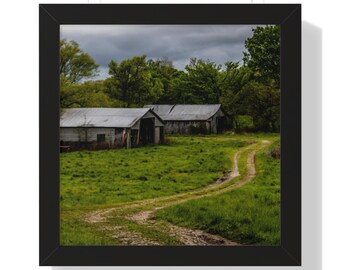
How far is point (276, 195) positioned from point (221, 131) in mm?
686

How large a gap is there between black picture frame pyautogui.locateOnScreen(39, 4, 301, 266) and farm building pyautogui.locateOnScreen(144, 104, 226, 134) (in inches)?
21.2

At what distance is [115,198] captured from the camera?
4.04 m

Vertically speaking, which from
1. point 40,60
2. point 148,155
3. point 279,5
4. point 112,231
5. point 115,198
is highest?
point 279,5

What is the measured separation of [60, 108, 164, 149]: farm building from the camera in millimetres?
4082

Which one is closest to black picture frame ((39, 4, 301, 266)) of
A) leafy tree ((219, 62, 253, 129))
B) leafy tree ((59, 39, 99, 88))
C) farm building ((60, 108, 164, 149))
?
leafy tree ((59, 39, 99, 88))

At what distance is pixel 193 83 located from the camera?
4.10 metres

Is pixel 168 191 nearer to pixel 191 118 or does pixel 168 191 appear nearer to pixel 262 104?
pixel 191 118

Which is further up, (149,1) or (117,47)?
(149,1)

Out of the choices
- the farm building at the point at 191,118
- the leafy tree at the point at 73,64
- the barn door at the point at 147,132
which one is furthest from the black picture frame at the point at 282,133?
the barn door at the point at 147,132

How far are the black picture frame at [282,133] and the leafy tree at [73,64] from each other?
0.06 m

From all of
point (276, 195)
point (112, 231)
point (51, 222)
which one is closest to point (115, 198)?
point (112, 231)

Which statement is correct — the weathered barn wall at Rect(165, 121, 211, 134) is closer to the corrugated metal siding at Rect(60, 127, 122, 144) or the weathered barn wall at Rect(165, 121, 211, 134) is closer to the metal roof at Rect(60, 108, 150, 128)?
the metal roof at Rect(60, 108, 150, 128)

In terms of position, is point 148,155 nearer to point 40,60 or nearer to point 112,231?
point 112,231
